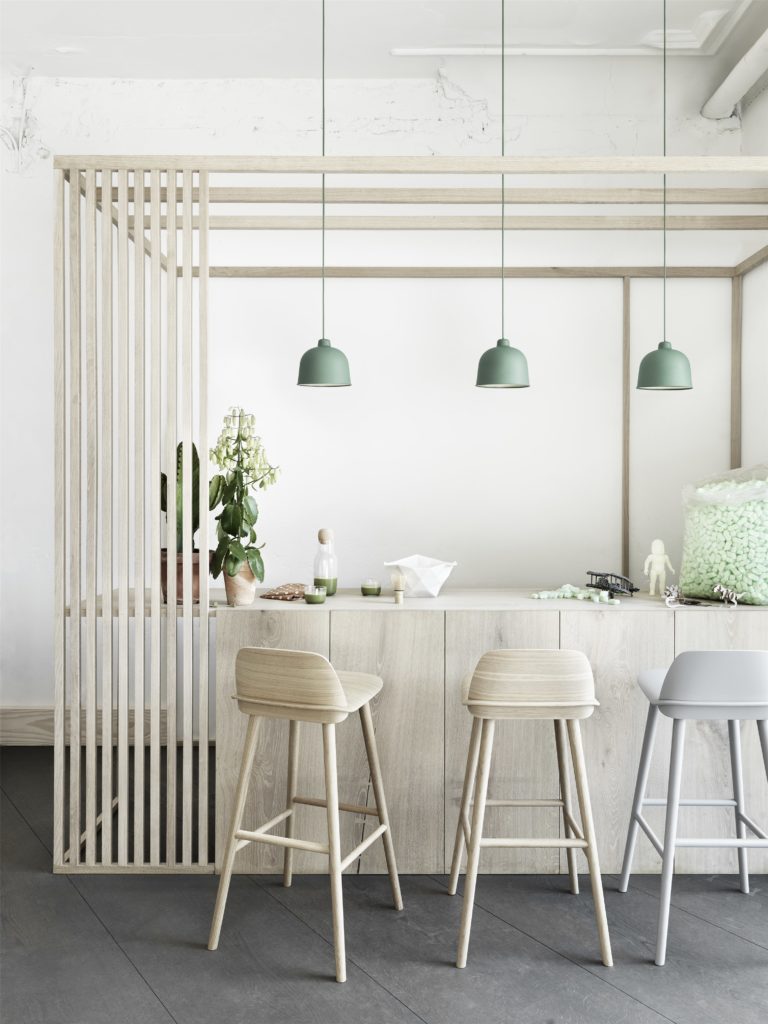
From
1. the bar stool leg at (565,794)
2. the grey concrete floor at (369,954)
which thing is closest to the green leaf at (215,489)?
the grey concrete floor at (369,954)

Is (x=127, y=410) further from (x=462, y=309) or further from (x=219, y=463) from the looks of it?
(x=462, y=309)

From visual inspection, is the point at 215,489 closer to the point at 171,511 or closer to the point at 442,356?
the point at 171,511

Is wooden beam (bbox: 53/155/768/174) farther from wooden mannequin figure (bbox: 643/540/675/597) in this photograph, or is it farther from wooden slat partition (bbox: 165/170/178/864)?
wooden mannequin figure (bbox: 643/540/675/597)

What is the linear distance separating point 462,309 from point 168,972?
3274 millimetres

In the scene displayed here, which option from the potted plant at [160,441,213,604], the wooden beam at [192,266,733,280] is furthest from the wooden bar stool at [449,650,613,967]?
the wooden beam at [192,266,733,280]

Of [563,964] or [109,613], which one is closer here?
[563,964]

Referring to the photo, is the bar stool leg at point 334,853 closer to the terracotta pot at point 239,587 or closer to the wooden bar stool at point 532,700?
the wooden bar stool at point 532,700

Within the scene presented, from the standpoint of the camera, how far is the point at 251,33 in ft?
13.6

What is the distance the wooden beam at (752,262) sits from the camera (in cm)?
398

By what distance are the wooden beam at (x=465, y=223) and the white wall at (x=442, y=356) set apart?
278mm

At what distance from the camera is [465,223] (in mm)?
4113

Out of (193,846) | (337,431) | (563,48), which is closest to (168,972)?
(193,846)

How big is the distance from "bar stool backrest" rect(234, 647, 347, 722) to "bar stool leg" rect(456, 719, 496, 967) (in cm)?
46

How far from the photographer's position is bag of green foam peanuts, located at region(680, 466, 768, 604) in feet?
10.2
